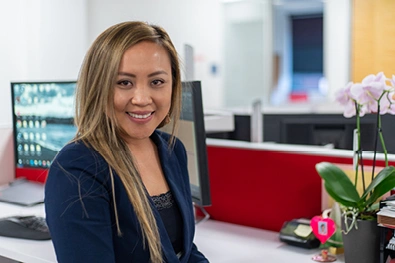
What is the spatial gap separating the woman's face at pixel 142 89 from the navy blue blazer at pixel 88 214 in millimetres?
127

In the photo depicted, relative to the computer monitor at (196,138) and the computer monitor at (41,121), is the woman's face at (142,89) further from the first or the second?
the computer monitor at (41,121)

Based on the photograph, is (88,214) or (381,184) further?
(381,184)

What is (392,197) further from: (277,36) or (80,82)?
(277,36)

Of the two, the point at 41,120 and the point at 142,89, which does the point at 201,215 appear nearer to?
the point at 41,120

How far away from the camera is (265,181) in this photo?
1.91 m

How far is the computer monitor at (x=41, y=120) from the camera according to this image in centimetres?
224

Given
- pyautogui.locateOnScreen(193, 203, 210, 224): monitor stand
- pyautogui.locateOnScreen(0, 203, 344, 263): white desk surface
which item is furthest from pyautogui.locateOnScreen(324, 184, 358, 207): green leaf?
pyautogui.locateOnScreen(193, 203, 210, 224): monitor stand

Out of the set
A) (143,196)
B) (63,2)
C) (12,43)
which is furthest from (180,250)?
(63,2)

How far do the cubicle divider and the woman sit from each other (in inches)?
25.1

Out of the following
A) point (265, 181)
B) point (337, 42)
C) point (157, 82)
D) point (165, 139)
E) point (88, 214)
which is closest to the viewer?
point (88, 214)

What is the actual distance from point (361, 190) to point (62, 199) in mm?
941

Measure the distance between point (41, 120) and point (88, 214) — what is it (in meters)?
1.29

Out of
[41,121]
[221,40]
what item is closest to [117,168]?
[41,121]

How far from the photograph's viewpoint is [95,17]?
3.03 m
